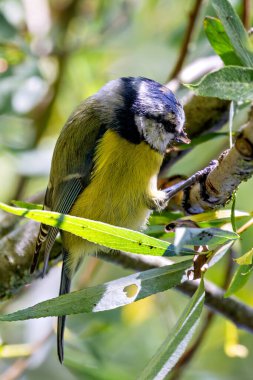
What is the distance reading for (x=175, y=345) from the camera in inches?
37.2

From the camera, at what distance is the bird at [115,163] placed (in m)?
1.43

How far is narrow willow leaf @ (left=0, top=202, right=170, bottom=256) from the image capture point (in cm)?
92

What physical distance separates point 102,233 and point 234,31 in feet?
1.15

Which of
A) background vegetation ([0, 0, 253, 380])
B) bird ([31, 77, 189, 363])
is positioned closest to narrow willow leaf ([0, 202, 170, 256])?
bird ([31, 77, 189, 363])

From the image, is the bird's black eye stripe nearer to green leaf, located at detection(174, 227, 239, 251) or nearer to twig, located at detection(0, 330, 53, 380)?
green leaf, located at detection(174, 227, 239, 251)

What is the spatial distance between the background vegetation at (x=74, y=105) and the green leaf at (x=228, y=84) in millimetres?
1073

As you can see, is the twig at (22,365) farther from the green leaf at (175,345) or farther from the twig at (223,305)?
the green leaf at (175,345)

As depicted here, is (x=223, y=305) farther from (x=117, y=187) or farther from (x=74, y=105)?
(x=74, y=105)

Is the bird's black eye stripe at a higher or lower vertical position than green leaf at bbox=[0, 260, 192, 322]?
higher

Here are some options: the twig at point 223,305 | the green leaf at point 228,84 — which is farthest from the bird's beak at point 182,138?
the green leaf at point 228,84

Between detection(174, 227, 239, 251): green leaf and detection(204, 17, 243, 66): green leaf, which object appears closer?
detection(174, 227, 239, 251): green leaf

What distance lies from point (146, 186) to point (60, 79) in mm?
1035

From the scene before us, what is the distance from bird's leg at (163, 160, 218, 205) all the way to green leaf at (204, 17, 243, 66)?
0.18m

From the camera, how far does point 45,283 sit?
205 cm
